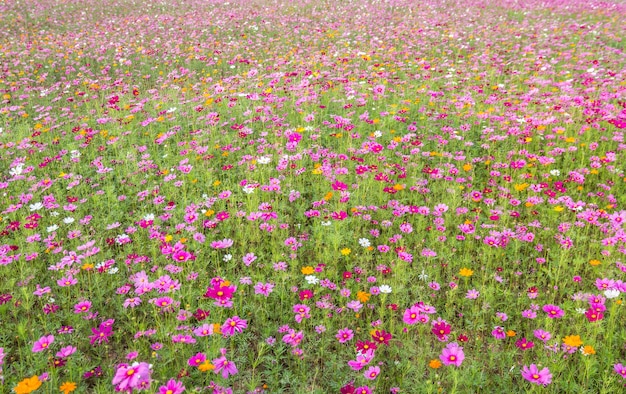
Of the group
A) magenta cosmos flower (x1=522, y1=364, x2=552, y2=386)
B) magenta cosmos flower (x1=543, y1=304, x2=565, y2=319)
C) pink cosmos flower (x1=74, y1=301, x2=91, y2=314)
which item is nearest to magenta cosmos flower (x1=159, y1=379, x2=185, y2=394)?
pink cosmos flower (x1=74, y1=301, x2=91, y2=314)

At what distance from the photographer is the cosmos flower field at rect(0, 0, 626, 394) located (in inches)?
108

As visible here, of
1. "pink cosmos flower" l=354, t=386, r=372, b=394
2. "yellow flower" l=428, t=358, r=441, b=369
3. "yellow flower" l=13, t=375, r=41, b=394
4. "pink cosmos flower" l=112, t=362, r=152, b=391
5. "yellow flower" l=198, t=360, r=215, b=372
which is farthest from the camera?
"yellow flower" l=428, t=358, r=441, b=369

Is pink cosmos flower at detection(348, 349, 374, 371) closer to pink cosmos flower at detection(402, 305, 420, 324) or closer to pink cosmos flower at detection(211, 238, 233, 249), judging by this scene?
pink cosmos flower at detection(402, 305, 420, 324)

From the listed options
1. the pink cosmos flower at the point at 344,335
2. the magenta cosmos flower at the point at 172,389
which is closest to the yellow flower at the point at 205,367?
the magenta cosmos flower at the point at 172,389

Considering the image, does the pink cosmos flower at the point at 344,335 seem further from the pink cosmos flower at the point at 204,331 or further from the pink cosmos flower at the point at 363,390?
the pink cosmos flower at the point at 204,331

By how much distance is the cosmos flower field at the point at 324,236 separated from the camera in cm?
273

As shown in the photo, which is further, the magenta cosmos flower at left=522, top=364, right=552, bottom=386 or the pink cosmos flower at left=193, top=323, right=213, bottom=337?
the pink cosmos flower at left=193, top=323, right=213, bottom=337

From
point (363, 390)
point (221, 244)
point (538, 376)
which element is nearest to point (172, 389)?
point (363, 390)

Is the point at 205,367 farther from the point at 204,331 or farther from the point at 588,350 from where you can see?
the point at 588,350

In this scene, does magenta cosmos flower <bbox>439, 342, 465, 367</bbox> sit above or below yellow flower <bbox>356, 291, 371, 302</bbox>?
above

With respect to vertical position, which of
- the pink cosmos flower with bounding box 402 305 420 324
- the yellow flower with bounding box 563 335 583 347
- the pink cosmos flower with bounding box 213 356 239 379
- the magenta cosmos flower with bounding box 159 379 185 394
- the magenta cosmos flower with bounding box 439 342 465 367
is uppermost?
the magenta cosmos flower with bounding box 159 379 185 394

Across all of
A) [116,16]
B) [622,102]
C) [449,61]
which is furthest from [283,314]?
[116,16]

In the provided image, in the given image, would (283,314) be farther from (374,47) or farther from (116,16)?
(116,16)

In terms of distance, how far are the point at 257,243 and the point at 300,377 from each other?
1.48 metres
